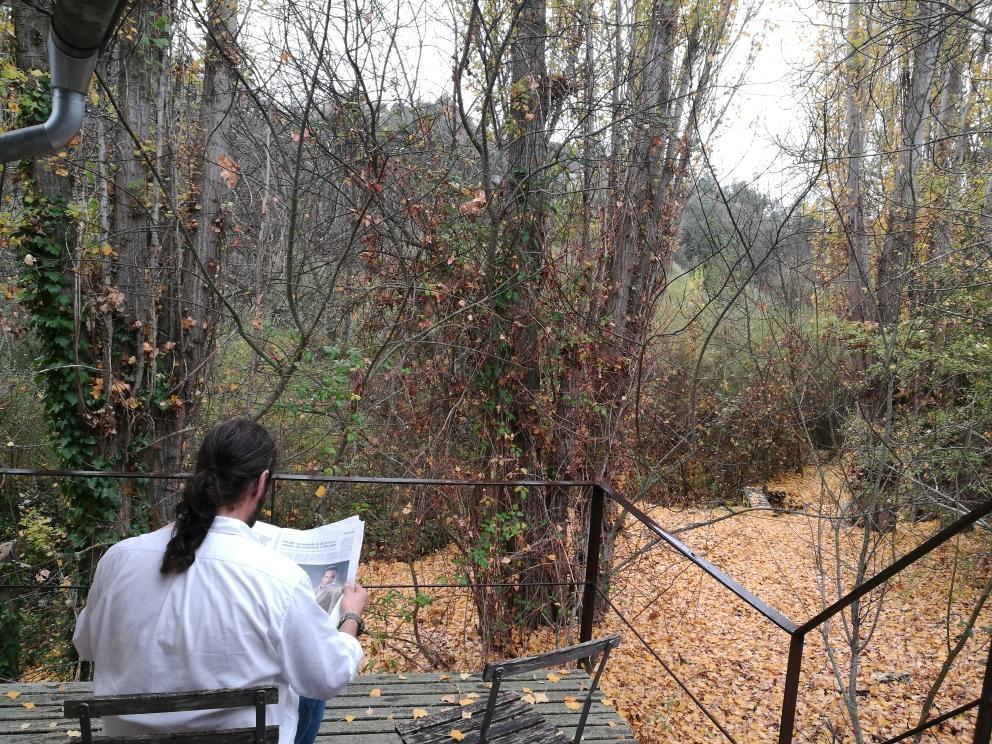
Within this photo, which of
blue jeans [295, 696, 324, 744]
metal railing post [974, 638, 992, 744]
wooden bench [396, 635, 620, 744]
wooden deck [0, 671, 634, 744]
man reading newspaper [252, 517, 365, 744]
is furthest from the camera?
wooden deck [0, 671, 634, 744]

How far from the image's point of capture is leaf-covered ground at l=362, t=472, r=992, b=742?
648cm

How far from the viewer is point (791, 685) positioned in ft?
7.97

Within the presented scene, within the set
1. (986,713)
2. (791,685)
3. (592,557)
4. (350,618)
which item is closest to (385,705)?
(592,557)

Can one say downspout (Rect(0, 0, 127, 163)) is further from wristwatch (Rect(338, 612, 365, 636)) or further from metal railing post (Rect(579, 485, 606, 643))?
metal railing post (Rect(579, 485, 606, 643))

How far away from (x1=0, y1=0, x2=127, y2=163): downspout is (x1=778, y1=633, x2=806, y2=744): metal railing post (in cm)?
302

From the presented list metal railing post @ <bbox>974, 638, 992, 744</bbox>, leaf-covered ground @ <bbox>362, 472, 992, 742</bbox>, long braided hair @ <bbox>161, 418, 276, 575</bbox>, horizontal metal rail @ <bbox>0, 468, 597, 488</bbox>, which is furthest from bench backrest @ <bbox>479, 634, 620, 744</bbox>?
leaf-covered ground @ <bbox>362, 472, 992, 742</bbox>

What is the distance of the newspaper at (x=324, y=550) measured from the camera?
2176 mm

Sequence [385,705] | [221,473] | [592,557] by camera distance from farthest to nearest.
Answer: [592,557], [385,705], [221,473]

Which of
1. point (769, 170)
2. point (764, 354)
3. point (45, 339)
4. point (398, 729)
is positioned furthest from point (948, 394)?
point (45, 339)

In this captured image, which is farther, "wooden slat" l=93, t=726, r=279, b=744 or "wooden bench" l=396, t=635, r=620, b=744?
"wooden bench" l=396, t=635, r=620, b=744

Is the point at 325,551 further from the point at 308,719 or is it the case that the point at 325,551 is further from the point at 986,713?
the point at 986,713

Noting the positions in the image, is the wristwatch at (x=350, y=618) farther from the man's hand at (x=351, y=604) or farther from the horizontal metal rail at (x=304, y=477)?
the horizontal metal rail at (x=304, y=477)

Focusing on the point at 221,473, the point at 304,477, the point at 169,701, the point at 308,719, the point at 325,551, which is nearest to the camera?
the point at 169,701

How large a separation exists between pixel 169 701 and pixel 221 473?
530 millimetres
